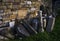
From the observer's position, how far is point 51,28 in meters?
5.79

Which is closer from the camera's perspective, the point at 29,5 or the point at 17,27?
the point at 17,27

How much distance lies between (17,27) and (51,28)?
3.64 ft

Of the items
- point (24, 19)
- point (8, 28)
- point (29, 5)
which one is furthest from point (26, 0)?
point (8, 28)

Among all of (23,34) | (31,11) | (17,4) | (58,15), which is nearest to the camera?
(23,34)

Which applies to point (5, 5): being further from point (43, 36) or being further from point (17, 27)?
point (43, 36)

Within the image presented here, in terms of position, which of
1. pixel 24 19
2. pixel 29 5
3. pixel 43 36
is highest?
pixel 29 5

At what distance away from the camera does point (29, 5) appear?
5871 millimetres

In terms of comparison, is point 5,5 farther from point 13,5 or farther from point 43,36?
point 43,36

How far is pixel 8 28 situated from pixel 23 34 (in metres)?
0.51

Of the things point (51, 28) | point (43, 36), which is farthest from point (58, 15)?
point (43, 36)

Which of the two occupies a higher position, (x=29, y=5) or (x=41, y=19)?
(x=29, y=5)

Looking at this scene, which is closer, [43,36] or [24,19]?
[43,36]

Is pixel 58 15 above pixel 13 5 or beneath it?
beneath

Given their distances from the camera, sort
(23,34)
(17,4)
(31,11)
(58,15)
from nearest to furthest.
A: (23,34)
(17,4)
(31,11)
(58,15)
